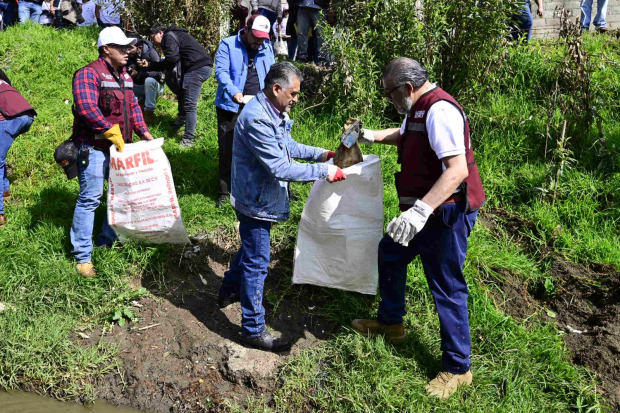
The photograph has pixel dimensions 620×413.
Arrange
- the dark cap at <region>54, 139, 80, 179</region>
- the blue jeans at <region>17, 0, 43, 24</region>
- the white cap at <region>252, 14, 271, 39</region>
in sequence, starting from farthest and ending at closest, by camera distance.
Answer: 1. the blue jeans at <region>17, 0, 43, 24</region>
2. the white cap at <region>252, 14, 271, 39</region>
3. the dark cap at <region>54, 139, 80, 179</region>

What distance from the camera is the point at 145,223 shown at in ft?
14.3

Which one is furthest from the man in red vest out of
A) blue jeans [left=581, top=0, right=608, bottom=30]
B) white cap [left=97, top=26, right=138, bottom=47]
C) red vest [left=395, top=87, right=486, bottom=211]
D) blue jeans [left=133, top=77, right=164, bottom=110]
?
blue jeans [left=581, top=0, right=608, bottom=30]

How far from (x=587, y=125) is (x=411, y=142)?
293 centimetres

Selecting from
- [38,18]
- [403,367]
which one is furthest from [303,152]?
[38,18]

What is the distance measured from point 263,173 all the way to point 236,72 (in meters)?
1.92

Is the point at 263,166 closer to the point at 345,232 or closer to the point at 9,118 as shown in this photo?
the point at 345,232

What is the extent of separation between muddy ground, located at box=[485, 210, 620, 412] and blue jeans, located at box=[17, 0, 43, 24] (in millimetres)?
10730

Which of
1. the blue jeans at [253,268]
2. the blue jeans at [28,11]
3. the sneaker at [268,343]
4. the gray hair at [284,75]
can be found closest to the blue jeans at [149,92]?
the blue jeans at [253,268]

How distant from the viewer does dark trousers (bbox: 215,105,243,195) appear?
5223mm

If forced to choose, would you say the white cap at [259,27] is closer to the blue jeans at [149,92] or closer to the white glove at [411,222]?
the white glove at [411,222]

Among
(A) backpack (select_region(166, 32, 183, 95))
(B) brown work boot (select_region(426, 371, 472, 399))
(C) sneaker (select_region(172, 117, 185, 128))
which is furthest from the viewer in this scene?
(C) sneaker (select_region(172, 117, 185, 128))

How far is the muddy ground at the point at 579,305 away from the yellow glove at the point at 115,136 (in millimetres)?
3014

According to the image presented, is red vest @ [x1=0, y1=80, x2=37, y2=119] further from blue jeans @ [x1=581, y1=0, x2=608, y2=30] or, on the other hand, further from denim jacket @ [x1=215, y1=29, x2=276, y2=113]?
blue jeans @ [x1=581, y1=0, x2=608, y2=30]

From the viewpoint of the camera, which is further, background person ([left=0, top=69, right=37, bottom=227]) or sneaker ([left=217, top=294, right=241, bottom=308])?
background person ([left=0, top=69, right=37, bottom=227])
